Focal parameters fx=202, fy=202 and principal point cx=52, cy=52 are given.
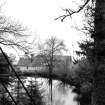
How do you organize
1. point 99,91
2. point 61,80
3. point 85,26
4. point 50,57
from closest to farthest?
point 99,91 → point 85,26 → point 61,80 → point 50,57

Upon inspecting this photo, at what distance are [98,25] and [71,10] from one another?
0.86 m

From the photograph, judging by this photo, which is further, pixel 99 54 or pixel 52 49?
pixel 52 49

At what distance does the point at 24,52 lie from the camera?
7.58 metres

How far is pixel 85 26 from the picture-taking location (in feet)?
27.1

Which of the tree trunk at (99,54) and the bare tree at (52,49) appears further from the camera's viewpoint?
the bare tree at (52,49)

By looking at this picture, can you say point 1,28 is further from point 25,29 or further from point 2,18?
point 25,29

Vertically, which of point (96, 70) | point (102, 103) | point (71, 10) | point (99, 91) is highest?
point (71, 10)

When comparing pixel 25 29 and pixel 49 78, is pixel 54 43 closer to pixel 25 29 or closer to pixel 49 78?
pixel 49 78

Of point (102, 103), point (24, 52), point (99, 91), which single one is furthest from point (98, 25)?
point (24, 52)

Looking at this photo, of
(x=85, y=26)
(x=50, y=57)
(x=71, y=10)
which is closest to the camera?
(x=71, y=10)

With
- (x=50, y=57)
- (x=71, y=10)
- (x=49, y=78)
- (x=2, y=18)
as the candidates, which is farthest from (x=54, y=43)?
(x=71, y=10)

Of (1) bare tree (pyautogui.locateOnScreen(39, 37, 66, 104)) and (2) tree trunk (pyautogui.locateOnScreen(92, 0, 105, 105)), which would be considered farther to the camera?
(1) bare tree (pyautogui.locateOnScreen(39, 37, 66, 104))

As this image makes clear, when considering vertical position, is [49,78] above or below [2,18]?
below

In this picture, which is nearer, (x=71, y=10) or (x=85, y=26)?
(x=71, y=10)
